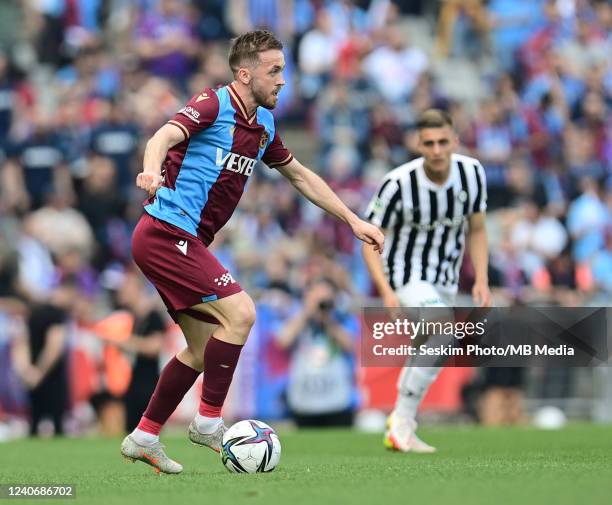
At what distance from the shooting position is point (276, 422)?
14867 millimetres

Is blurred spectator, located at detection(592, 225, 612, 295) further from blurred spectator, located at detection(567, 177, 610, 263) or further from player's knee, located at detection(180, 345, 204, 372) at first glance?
player's knee, located at detection(180, 345, 204, 372)

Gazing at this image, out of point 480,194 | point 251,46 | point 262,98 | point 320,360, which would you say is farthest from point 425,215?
point 320,360

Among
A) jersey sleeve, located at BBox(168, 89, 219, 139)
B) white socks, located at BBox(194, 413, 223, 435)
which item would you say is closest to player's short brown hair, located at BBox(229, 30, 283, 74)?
jersey sleeve, located at BBox(168, 89, 219, 139)

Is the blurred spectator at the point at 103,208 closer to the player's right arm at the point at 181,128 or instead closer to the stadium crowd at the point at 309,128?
the stadium crowd at the point at 309,128

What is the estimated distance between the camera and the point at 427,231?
32.1ft

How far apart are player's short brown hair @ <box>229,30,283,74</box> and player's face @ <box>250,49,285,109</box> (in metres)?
0.04

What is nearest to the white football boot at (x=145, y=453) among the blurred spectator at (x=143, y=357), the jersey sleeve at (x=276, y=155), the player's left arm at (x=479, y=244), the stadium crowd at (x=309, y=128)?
the jersey sleeve at (x=276, y=155)

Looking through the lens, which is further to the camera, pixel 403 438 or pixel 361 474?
pixel 403 438

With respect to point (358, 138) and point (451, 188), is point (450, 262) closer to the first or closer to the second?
point (451, 188)

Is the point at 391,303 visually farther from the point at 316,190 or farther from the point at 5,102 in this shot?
the point at 5,102

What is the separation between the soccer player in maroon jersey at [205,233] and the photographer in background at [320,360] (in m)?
6.89

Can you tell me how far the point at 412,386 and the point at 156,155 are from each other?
3.60 metres

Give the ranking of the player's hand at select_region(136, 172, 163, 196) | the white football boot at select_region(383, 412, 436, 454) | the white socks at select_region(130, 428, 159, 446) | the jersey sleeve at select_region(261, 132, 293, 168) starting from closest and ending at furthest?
the player's hand at select_region(136, 172, 163, 196) → the white socks at select_region(130, 428, 159, 446) → the jersey sleeve at select_region(261, 132, 293, 168) → the white football boot at select_region(383, 412, 436, 454)

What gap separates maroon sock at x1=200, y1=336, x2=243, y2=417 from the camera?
7.20 m
